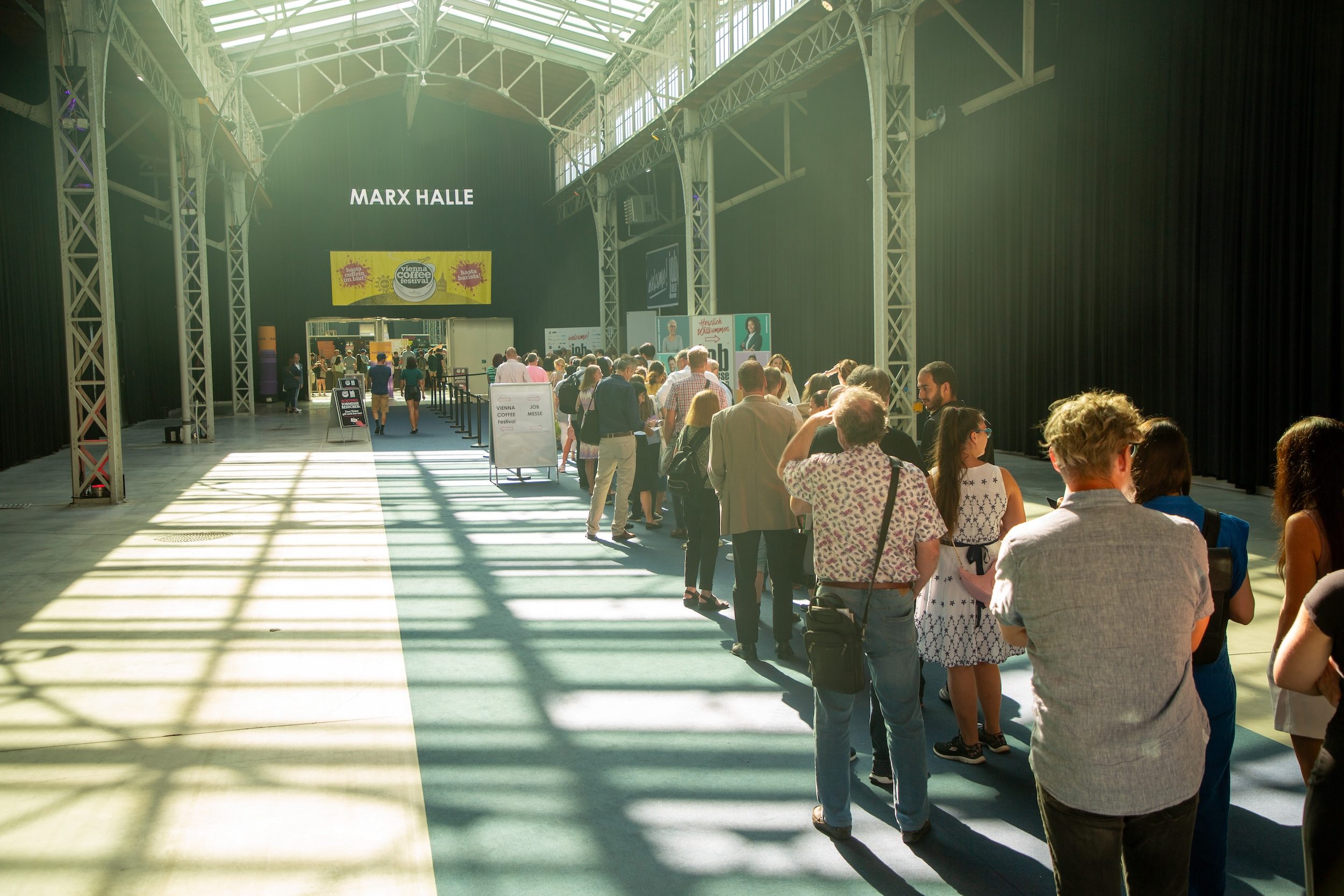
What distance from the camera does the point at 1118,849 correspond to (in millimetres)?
2346

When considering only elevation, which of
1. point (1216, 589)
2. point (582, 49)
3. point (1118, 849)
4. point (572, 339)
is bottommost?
point (1118, 849)

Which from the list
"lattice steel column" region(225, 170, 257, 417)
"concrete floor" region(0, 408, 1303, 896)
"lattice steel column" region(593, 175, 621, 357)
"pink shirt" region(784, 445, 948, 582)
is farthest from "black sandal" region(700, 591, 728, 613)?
"lattice steel column" region(593, 175, 621, 357)

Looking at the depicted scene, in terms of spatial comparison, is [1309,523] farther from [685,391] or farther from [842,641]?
Result: [685,391]

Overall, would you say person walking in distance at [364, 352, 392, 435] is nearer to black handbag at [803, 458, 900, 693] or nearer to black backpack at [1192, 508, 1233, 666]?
black handbag at [803, 458, 900, 693]

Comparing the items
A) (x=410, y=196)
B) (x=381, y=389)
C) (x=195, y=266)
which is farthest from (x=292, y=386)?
(x=195, y=266)

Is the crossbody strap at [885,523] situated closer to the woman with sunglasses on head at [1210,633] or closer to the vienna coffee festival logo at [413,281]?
the woman with sunglasses on head at [1210,633]

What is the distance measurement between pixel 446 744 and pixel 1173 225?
10.6m

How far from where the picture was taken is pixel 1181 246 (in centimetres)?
1188

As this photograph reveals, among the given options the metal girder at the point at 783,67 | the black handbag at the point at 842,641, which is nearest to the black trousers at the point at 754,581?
the black handbag at the point at 842,641

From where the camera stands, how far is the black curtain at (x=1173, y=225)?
33.1 ft

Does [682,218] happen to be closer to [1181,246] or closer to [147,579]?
[1181,246]

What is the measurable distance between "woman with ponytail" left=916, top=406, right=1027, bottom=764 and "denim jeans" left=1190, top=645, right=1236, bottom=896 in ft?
3.85

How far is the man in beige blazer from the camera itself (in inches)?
223

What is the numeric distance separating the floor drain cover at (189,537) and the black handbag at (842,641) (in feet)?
25.5
